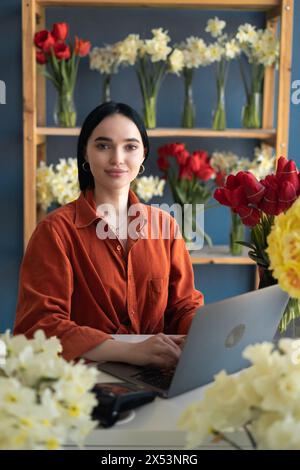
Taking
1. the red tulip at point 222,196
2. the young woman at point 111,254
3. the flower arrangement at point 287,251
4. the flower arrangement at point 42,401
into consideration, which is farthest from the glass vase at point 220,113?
Answer: the flower arrangement at point 42,401

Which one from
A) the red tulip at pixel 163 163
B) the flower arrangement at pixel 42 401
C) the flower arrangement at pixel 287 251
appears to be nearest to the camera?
the flower arrangement at pixel 42 401

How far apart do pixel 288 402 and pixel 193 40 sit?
7.33 ft

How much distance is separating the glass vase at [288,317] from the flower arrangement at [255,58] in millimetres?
1511

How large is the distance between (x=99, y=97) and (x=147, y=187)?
1.77 ft

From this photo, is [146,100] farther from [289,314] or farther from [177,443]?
[177,443]

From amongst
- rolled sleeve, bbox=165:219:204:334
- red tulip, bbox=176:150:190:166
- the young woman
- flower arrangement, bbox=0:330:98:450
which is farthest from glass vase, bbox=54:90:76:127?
flower arrangement, bbox=0:330:98:450

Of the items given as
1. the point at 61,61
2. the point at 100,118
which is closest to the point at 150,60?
the point at 61,61

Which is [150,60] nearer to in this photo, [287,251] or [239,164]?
[239,164]

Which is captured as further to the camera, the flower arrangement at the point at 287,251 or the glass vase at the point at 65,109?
the glass vase at the point at 65,109

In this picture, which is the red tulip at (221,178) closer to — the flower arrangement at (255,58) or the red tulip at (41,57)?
the flower arrangement at (255,58)

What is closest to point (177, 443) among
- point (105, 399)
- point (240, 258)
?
point (105, 399)

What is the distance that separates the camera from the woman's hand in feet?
4.71

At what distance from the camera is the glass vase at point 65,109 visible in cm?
286

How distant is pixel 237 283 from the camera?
327 centimetres
